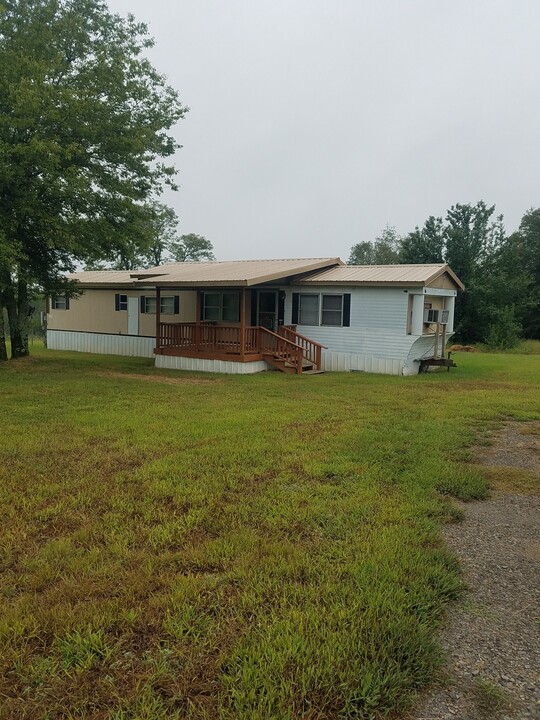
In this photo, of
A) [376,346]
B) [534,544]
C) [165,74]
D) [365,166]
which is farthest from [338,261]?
[365,166]

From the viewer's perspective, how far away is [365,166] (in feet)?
114

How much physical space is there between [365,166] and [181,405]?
98.6 feet

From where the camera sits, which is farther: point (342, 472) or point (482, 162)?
point (482, 162)

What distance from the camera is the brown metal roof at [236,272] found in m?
14.0

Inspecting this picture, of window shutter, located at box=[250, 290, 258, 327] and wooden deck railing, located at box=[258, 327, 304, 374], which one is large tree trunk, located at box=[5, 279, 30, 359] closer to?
window shutter, located at box=[250, 290, 258, 327]

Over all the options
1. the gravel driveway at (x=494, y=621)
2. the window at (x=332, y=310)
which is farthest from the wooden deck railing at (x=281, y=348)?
the gravel driveway at (x=494, y=621)

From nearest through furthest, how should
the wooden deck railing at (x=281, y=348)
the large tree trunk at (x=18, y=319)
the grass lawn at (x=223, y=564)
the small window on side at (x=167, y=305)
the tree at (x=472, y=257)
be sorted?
the grass lawn at (x=223, y=564) < the wooden deck railing at (x=281, y=348) < the large tree trunk at (x=18, y=319) < the small window on side at (x=167, y=305) < the tree at (x=472, y=257)

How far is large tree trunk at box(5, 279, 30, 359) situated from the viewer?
1571 cm

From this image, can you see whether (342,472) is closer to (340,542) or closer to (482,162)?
(340,542)

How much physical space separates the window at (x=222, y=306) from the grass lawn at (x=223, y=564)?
974 centimetres

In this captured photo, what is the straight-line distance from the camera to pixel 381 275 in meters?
14.8

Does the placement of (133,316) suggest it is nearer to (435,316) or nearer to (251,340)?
(251,340)

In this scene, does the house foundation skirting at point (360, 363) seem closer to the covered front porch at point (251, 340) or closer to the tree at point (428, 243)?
the covered front porch at point (251, 340)

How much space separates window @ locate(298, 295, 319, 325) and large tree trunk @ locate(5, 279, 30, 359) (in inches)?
320
